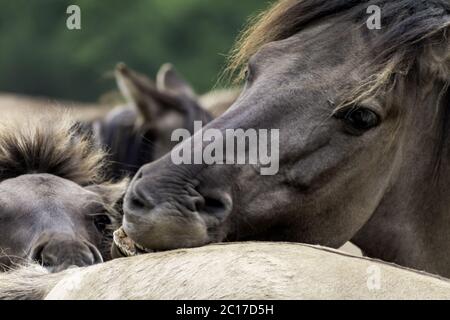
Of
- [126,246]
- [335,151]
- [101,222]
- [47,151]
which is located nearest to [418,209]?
[335,151]

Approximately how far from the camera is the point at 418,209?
409cm

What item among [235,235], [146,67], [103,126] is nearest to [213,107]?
[103,126]

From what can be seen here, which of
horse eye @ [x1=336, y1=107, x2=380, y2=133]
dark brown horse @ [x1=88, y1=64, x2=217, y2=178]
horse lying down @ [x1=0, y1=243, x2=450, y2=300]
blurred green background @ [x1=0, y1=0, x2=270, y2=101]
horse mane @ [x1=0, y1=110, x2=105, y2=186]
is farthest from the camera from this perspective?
blurred green background @ [x1=0, y1=0, x2=270, y2=101]

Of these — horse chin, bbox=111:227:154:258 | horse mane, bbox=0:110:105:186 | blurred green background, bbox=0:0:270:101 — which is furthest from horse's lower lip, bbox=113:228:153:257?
blurred green background, bbox=0:0:270:101

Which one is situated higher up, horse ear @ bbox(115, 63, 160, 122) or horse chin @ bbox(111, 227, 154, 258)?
horse ear @ bbox(115, 63, 160, 122)

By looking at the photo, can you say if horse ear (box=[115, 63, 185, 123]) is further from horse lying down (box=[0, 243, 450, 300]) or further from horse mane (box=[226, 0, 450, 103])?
horse lying down (box=[0, 243, 450, 300])

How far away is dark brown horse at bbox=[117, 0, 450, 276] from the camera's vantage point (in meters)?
3.49

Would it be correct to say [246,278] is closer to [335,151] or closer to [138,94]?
[335,151]

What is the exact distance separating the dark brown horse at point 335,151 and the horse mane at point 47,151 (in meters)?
1.18

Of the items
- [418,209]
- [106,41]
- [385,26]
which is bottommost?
[418,209]

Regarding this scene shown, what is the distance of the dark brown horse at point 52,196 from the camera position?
4000 mm

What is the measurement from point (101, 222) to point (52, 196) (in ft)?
1.03

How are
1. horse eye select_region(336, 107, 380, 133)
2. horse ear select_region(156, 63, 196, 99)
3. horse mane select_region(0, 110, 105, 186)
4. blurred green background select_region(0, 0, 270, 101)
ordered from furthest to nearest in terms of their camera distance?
blurred green background select_region(0, 0, 270, 101), horse ear select_region(156, 63, 196, 99), horse mane select_region(0, 110, 105, 186), horse eye select_region(336, 107, 380, 133)

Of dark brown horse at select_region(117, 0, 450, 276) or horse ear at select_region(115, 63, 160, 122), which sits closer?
dark brown horse at select_region(117, 0, 450, 276)
